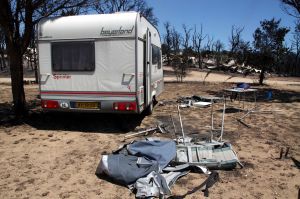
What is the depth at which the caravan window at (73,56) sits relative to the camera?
7.20 metres

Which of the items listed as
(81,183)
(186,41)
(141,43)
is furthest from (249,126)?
(186,41)

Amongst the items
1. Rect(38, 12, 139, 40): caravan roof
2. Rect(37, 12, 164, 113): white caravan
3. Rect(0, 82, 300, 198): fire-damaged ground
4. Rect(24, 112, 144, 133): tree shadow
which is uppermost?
Rect(38, 12, 139, 40): caravan roof

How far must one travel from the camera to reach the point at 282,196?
4270 mm

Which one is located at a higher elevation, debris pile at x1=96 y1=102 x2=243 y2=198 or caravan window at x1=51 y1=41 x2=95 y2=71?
caravan window at x1=51 y1=41 x2=95 y2=71

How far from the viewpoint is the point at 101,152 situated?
19.4ft

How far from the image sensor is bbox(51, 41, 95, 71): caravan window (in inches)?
283

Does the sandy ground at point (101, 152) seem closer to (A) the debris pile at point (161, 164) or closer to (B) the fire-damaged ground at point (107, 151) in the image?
(B) the fire-damaged ground at point (107, 151)

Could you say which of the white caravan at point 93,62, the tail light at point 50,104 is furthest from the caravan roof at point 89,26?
the tail light at point 50,104

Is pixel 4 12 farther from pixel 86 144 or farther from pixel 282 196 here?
pixel 282 196

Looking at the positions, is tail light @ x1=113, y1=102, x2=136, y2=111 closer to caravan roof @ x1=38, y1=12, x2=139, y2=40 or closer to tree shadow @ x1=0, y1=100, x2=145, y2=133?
tree shadow @ x1=0, y1=100, x2=145, y2=133

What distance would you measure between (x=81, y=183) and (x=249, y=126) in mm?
5021

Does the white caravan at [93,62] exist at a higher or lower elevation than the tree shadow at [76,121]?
higher

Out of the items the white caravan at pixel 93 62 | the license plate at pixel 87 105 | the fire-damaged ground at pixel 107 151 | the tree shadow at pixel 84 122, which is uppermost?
the white caravan at pixel 93 62

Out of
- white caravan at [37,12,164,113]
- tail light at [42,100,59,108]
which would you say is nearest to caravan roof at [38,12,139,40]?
white caravan at [37,12,164,113]
